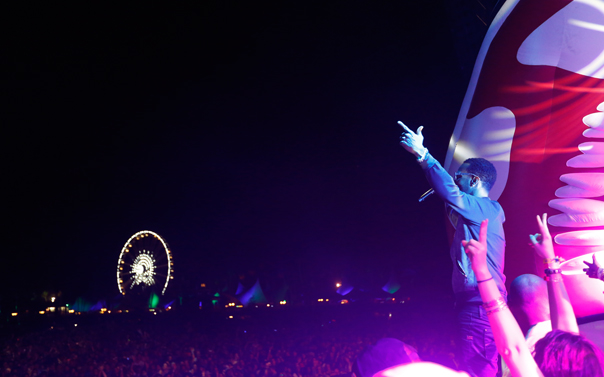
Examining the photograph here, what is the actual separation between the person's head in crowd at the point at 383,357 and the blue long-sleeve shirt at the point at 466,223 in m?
0.94

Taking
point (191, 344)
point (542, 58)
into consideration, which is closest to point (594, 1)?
point (542, 58)

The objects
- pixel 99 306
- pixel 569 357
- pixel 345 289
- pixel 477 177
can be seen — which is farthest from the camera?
pixel 99 306

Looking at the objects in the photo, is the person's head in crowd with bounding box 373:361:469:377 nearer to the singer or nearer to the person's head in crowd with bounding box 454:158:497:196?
the singer

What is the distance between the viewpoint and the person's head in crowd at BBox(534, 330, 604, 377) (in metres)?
1.62

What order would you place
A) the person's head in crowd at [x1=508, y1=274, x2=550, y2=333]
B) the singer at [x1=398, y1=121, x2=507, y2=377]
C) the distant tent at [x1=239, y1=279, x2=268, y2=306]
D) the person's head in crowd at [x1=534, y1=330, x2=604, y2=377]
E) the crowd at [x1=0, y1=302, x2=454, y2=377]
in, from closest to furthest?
1. the person's head in crowd at [x1=534, y1=330, x2=604, y2=377]
2. the singer at [x1=398, y1=121, x2=507, y2=377]
3. the person's head in crowd at [x1=508, y1=274, x2=550, y2=333]
4. the crowd at [x1=0, y1=302, x2=454, y2=377]
5. the distant tent at [x1=239, y1=279, x2=268, y2=306]

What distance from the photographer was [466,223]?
2.71 metres

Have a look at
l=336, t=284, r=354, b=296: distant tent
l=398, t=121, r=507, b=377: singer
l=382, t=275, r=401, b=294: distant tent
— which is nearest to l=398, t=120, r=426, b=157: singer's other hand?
l=398, t=121, r=507, b=377: singer

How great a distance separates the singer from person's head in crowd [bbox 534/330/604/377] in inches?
33.1

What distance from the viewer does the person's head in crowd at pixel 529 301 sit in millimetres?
3149

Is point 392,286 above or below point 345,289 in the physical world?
below

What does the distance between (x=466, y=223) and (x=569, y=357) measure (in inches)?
44.9

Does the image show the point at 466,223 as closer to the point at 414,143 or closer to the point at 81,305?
the point at 414,143

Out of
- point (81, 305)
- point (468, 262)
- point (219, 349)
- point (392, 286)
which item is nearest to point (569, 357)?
point (468, 262)

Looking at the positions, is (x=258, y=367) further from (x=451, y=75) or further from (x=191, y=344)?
(x=451, y=75)
